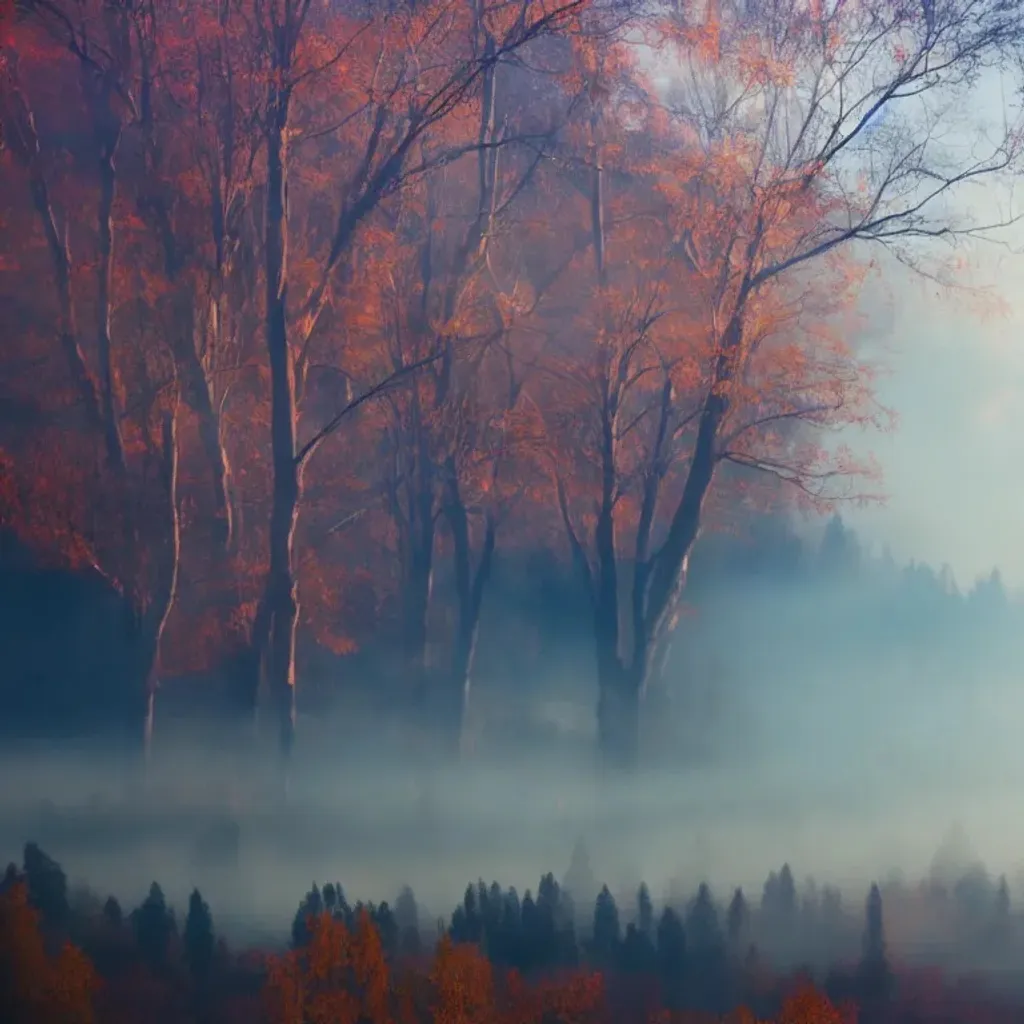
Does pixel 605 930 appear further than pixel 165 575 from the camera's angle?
No

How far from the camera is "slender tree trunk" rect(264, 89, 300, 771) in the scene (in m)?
6.53

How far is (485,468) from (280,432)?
1184 mm

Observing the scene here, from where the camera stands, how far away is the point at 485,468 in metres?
7.02

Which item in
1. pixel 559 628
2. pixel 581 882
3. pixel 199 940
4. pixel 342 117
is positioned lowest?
pixel 199 940

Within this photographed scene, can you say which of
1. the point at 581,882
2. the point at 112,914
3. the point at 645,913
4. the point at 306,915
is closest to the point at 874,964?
the point at 645,913

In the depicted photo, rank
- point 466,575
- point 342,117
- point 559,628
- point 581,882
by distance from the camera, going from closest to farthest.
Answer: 1. point 581,882
2. point 342,117
3. point 559,628
4. point 466,575

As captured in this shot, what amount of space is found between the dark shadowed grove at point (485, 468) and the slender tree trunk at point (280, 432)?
2cm

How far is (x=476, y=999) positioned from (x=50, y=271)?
446 cm

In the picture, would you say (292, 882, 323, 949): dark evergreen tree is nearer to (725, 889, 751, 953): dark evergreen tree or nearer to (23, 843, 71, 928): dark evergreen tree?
(23, 843, 71, 928): dark evergreen tree

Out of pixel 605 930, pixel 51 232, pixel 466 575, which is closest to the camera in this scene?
pixel 605 930

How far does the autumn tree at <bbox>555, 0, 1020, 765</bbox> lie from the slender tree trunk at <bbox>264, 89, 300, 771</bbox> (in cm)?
160

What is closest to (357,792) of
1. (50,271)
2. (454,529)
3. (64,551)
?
(454,529)

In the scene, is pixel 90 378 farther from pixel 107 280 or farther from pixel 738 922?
pixel 738 922

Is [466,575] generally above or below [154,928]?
above
